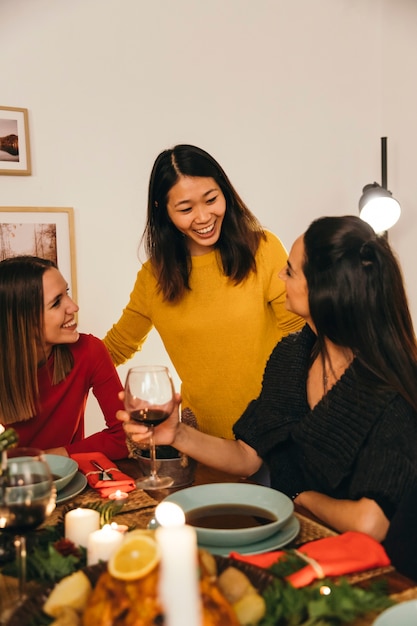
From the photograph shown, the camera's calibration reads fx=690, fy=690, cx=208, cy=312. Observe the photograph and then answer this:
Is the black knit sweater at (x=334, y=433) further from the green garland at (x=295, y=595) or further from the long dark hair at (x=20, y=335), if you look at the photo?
the long dark hair at (x=20, y=335)

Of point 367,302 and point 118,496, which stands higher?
point 367,302

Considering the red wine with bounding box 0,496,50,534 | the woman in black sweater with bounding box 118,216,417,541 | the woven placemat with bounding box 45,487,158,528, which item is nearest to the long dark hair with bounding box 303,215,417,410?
the woman in black sweater with bounding box 118,216,417,541

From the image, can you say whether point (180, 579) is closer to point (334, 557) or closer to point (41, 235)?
point (334, 557)

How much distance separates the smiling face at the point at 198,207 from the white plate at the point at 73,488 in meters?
0.88

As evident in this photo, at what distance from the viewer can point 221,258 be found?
2178 mm

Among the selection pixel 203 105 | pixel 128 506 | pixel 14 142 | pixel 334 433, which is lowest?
pixel 128 506

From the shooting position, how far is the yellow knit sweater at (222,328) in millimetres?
2156

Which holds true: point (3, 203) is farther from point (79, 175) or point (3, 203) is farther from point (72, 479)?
point (72, 479)

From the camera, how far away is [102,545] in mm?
984

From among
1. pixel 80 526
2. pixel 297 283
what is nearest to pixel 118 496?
pixel 80 526

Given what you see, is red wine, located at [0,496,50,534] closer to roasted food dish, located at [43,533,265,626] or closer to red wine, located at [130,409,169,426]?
roasted food dish, located at [43,533,265,626]

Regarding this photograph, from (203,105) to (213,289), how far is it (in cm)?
153

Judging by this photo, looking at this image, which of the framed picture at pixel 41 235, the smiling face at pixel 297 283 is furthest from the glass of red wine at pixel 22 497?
the framed picture at pixel 41 235

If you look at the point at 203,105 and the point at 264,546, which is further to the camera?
the point at 203,105
